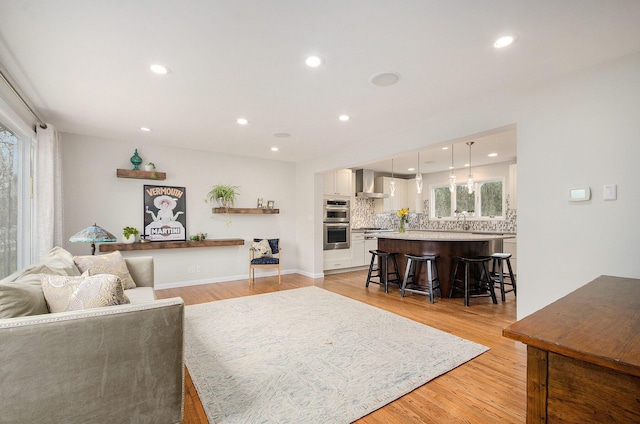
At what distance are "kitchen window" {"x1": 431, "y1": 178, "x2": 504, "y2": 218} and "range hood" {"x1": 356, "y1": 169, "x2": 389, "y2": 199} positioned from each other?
1.53 metres

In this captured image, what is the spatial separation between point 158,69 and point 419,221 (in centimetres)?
714

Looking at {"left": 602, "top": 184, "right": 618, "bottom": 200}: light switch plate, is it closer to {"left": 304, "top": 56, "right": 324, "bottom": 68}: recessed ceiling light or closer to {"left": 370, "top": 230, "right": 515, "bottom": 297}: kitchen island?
{"left": 370, "top": 230, "right": 515, "bottom": 297}: kitchen island

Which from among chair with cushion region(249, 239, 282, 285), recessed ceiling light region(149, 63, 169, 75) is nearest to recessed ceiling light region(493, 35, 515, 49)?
recessed ceiling light region(149, 63, 169, 75)

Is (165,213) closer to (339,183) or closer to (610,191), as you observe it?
(339,183)

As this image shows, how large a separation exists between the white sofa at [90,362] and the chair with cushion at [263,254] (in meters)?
3.69

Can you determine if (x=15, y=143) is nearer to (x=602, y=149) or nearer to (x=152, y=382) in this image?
(x=152, y=382)

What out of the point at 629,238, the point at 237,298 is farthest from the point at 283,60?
the point at 237,298

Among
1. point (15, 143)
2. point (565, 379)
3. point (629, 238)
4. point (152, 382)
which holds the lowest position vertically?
point (152, 382)

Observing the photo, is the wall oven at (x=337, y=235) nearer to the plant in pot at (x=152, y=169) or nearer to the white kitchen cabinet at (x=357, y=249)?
the white kitchen cabinet at (x=357, y=249)

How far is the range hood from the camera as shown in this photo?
736 centimetres

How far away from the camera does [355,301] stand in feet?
13.6

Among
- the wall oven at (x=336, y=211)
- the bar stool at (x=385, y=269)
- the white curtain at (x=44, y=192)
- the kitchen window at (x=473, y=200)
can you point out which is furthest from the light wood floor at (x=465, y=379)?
the kitchen window at (x=473, y=200)

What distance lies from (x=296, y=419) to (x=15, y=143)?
13.0 ft

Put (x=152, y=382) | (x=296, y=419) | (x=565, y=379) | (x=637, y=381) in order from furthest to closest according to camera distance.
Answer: (x=296, y=419) → (x=152, y=382) → (x=565, y=379) → (x=637, y=381)
